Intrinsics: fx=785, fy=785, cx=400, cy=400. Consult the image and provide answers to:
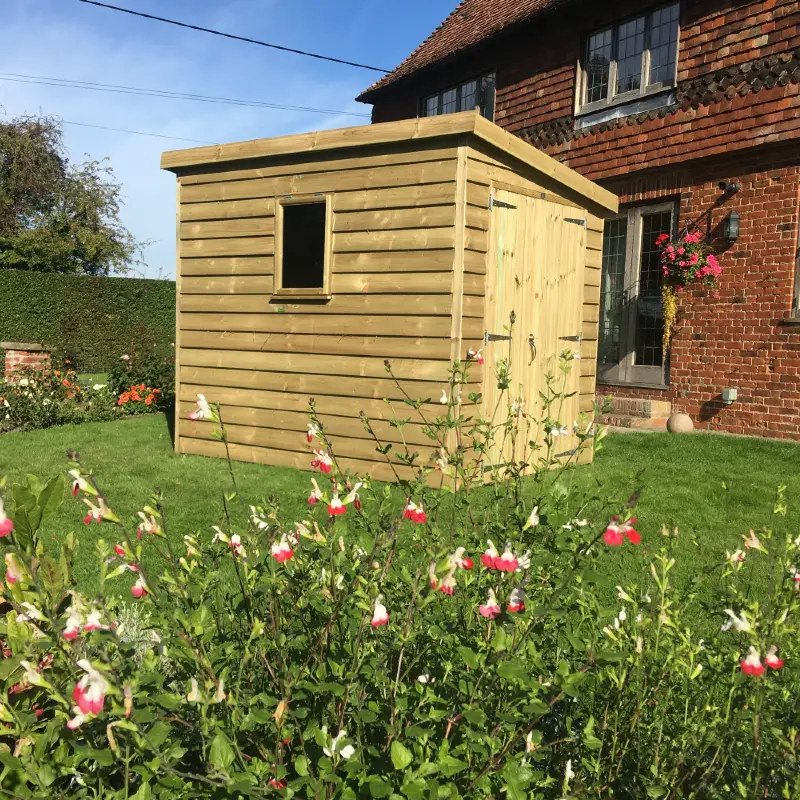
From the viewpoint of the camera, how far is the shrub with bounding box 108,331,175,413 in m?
11.4

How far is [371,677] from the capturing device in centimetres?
184

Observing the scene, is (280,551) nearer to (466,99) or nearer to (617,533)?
(617,533)

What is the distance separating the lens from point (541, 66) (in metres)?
12.3

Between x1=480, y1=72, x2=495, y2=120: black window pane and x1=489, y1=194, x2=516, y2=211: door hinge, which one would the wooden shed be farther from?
x1=480, y1=72, x2=495, y2=120: black window pane

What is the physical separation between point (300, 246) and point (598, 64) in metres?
6.54

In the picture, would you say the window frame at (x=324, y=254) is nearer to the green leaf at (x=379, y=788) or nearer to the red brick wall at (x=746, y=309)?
the red brick wall at (x=746, y=309)

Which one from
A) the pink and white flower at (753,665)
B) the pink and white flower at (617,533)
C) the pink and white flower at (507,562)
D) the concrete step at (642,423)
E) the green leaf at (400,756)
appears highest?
the pink and white flower at (617,533)

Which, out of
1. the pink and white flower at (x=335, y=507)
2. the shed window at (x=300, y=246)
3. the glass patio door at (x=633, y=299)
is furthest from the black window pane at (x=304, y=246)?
the pink and white flower at (x=335, y=507)

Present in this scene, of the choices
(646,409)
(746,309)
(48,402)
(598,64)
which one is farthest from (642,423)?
(48,402)

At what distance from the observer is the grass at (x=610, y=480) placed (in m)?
5.25

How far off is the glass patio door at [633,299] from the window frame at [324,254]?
17.7 feet

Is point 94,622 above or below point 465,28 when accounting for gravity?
below

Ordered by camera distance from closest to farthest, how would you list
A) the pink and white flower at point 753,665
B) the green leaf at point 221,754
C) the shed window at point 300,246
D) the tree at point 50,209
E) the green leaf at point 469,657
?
the green leaf at point 221,754, the pink and white flower at point 753,665, the green leaf at point 469,657, the shed window at point 300,246, the tree at point 50,209

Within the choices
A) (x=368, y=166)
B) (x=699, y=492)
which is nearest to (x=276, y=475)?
(x=368, y=166)
